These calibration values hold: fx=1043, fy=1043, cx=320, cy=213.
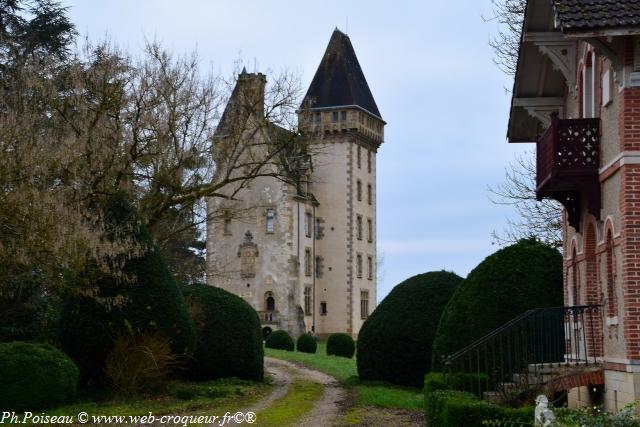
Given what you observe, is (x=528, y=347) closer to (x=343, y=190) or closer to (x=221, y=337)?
(x=221, y=337)

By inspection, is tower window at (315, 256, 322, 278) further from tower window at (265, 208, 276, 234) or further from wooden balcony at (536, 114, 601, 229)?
wooden balcony at (536, 114, 601, 229)

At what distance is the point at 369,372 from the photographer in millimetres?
28734

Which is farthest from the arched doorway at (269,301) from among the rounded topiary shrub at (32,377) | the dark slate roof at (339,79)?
the rounded topiary shrub at (32,377)

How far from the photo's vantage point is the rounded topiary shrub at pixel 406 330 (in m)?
27.4

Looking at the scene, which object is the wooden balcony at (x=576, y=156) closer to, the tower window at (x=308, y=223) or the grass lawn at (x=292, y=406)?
the grass lawn at (x=292, y=406)

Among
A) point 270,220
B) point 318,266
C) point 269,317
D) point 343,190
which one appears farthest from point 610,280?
point 343,190

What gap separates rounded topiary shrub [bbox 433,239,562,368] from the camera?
22.8 meters

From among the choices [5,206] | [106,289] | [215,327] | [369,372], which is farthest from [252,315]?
[5,206]

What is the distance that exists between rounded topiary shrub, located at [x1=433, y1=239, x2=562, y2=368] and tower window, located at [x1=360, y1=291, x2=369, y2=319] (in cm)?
5895

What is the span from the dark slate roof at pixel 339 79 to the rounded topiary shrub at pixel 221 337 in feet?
174

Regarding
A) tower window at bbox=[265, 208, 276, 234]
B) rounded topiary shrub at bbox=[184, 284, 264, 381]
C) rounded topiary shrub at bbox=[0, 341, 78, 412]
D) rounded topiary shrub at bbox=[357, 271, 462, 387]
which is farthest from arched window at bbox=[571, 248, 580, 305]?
tower window at bbox=[265, 208, 276, 234]

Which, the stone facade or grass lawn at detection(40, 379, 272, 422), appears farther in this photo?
the stone facade

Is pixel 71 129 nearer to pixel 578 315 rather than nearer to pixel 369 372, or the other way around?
pixel 369 372

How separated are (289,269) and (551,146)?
57.8m
